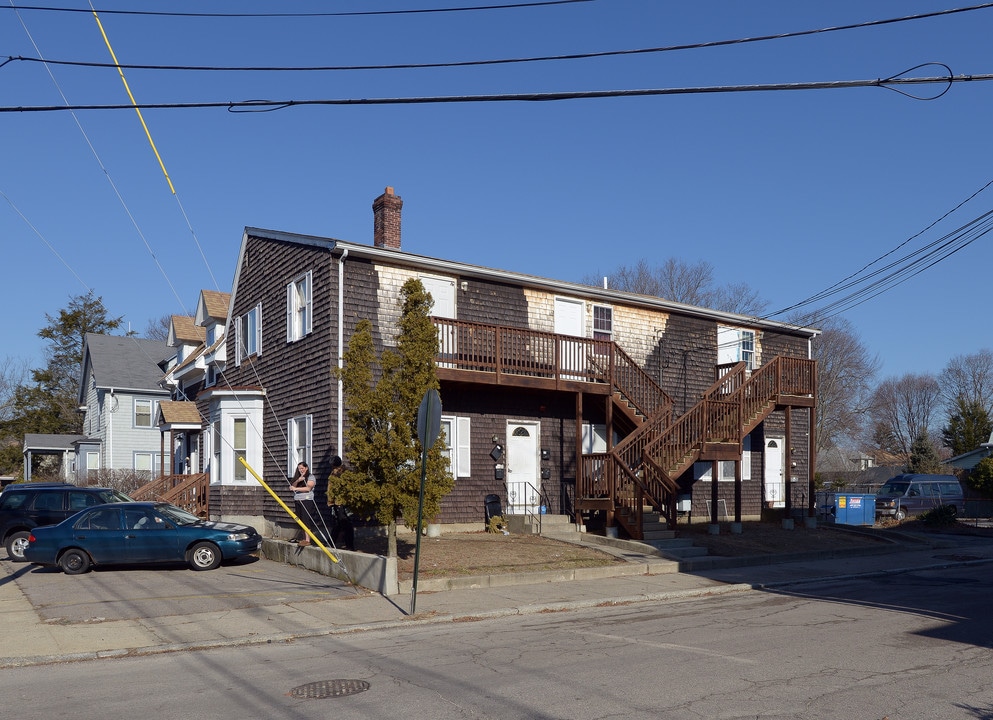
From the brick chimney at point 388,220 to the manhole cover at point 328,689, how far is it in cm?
1611

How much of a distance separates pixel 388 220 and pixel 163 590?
1187 cm

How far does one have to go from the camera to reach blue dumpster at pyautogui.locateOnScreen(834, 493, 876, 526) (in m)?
29.5

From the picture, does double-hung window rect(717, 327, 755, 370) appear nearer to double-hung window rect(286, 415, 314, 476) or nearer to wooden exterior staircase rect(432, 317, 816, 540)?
wooden exterior staircase rect(432, 317, 816, 540)

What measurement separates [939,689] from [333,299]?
1533cm

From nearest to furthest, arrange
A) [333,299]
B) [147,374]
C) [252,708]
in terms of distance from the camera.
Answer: [252,708], [333,299], [147,374]

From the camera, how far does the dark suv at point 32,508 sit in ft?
63.4

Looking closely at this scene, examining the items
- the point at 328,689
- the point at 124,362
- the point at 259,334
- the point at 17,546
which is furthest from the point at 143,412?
the point at 328,689

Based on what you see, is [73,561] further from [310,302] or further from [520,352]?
[520,352]

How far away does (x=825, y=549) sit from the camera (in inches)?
822

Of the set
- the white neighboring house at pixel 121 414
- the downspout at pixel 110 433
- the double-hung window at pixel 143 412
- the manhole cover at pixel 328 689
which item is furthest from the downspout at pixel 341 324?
the double-hung window at pixel 143 412

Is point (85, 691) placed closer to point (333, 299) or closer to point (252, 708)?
point (252, 708)

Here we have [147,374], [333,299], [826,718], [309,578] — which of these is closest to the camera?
[826,718]

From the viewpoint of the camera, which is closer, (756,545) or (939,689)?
(939,689)

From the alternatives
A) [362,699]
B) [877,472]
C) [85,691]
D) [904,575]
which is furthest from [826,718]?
[877,472]
